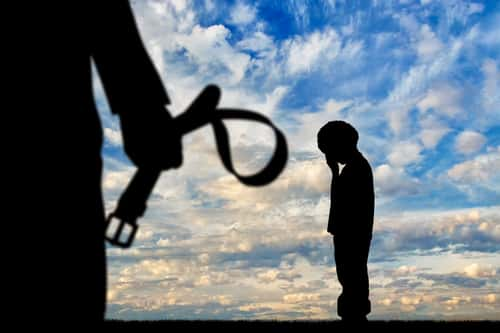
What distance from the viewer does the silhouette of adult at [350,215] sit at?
24.3ft

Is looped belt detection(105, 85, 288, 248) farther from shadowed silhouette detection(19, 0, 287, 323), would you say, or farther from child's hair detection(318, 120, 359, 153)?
child's hair detection(318, 120, 359, 153)

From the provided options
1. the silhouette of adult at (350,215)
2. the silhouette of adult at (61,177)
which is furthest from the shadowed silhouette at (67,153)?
the silhouette of adult at (350,215)

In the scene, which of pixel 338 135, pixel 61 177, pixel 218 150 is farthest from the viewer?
pixel 338 135

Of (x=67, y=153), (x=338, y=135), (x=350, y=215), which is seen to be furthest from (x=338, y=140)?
(x=67, y=153)

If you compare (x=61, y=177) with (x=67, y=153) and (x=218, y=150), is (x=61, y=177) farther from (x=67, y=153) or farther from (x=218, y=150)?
(x=218, y=150)

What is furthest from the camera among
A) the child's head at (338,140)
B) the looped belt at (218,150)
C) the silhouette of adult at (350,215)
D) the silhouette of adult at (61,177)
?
the child's head at (338,140)

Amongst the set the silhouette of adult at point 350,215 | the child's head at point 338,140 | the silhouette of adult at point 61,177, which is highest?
the child's head at point 338,140

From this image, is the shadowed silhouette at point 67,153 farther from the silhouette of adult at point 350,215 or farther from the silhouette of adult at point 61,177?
the silhouette of adult at point 350,215

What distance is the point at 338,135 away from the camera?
7.62 meters

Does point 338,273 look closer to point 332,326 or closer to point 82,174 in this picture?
point 332,326

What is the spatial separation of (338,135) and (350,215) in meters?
0.98

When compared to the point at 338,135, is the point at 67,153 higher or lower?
lower

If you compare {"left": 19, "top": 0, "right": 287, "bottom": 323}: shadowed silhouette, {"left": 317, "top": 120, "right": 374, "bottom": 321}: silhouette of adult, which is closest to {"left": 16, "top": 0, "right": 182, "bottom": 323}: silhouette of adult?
{"left": 19, "top": 0, "right": 287, "bottom": 323}: shadowed silhouette

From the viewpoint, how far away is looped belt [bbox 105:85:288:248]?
2803 mm
